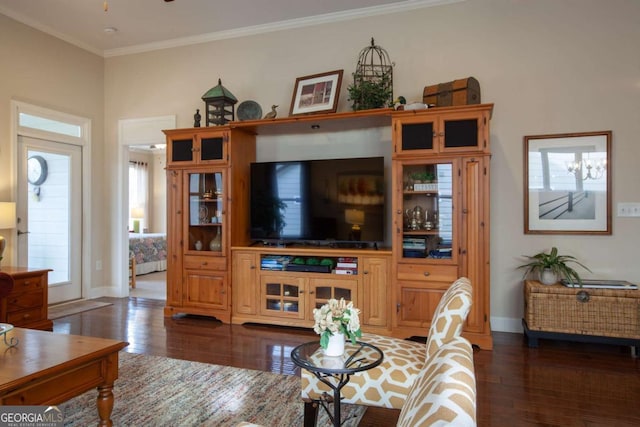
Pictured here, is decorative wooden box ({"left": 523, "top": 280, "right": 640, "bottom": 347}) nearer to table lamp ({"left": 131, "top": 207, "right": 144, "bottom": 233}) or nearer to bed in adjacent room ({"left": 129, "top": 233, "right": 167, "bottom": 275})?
bed in adjacent room ({"left": 129, "top": 233, "right": 167, "bottom": 275})

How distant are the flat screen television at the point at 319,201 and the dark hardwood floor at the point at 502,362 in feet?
3.38

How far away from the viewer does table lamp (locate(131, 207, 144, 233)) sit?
9789mm

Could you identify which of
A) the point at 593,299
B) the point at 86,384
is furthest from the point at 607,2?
the point at 86,384

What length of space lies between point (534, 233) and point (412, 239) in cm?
122

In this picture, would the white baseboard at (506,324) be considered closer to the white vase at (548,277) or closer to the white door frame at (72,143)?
the white vase at (548,277)

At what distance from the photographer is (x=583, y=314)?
336cm

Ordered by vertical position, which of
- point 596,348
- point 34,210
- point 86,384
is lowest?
point 596,348

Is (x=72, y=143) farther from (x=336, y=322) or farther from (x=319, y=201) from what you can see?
(x=336, y=322)

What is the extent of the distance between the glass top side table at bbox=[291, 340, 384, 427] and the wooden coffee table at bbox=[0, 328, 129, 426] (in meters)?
1.01

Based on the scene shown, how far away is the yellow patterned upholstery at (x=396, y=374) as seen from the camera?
1781 millimetres

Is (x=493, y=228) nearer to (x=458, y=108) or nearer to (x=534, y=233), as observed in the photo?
(x=534, y=233)

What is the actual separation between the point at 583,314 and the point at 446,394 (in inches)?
130

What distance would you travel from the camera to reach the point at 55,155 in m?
5.00

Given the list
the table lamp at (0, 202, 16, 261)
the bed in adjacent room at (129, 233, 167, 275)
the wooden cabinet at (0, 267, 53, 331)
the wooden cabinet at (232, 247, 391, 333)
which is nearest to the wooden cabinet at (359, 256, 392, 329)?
the wooden cabinet at (232, 247, 391, 333)
